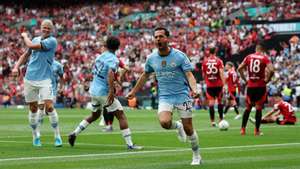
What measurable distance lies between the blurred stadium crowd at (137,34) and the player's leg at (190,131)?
3016 cm

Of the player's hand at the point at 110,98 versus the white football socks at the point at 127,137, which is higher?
the player's hand at the point at 110,98

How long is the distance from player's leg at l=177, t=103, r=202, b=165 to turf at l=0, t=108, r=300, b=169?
0.71 feet

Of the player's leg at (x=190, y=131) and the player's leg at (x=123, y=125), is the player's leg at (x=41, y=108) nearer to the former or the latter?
the player's leg at (x=123, y=125)

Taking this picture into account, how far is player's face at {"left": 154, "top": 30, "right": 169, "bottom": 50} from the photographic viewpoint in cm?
1424

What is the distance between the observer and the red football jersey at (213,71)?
26.7 m

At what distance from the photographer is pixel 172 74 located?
47.7 ft

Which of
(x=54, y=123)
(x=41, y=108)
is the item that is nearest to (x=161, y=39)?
(x=54, y=123)

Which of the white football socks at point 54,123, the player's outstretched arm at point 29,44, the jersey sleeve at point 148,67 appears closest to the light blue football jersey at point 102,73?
the white football socks at point 54,123

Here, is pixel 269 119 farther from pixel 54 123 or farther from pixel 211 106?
pixel 54 123

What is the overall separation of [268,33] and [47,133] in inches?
1144

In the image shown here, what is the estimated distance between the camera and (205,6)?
2324 inches

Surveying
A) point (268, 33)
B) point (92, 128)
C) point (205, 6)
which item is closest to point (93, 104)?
point (92, 128)

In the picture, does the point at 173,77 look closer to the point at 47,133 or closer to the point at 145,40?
the point at 47,133

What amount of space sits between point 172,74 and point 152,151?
258cm
